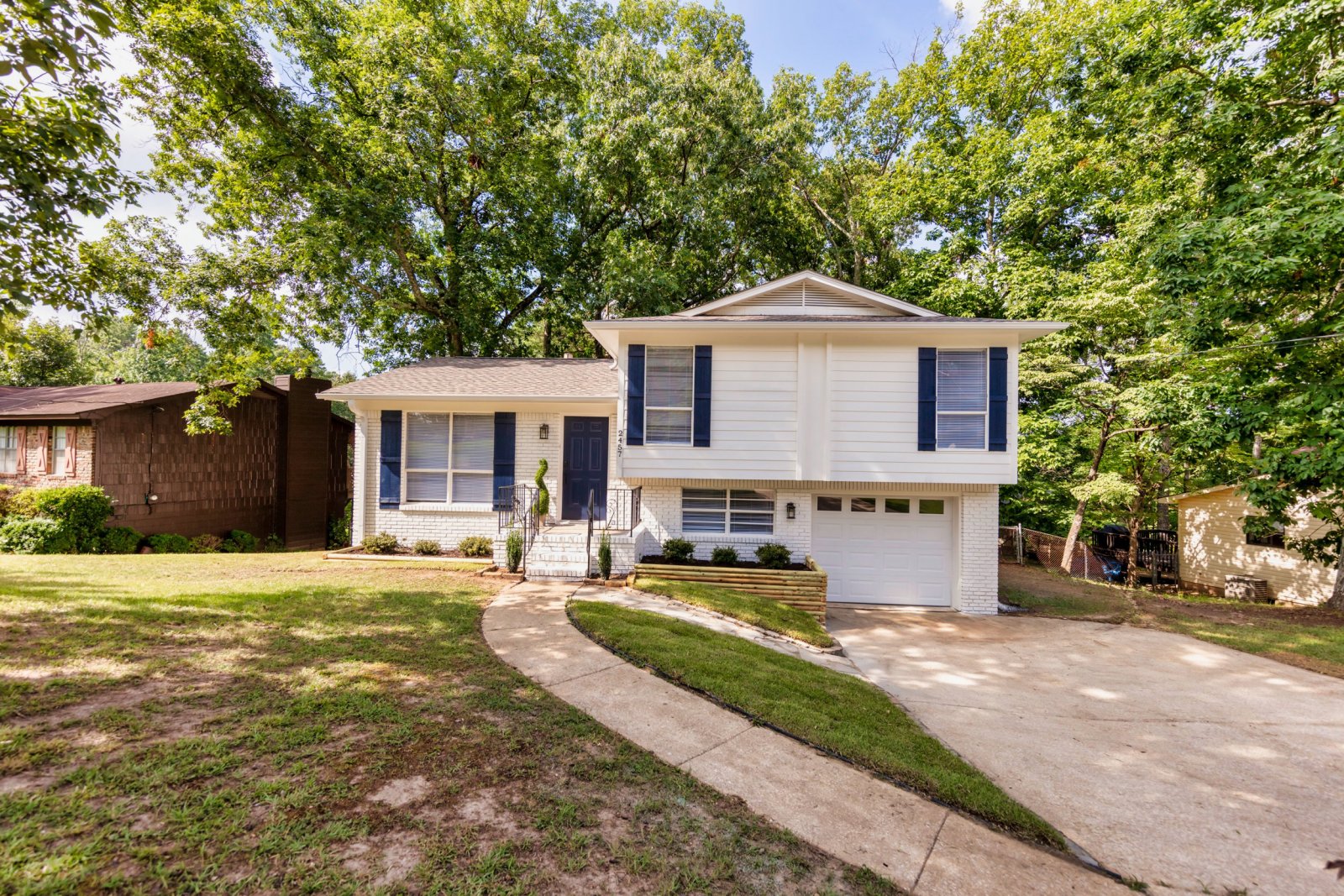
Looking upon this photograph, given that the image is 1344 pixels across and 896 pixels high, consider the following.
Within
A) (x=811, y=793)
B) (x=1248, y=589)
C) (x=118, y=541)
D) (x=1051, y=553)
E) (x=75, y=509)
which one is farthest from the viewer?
(x=1051, y=553)

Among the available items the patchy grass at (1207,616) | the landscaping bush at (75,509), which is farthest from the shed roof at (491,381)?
the patchy grass at (1207,616)

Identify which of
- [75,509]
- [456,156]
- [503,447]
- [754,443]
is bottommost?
[75,509]

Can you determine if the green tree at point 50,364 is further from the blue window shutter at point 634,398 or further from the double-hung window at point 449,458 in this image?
the blue window shutter at point 634,398

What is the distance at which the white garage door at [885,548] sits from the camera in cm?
1029

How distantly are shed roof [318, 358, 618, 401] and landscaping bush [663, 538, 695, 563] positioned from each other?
10.6ft

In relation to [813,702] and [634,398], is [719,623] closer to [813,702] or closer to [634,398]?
[813,702]

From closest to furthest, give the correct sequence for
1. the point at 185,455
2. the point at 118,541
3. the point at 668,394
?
the point at 668,394, the point at 118,541, the point at 185,455

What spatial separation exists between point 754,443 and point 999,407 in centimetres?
444

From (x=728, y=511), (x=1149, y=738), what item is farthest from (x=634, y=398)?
(x=1149, y=738)

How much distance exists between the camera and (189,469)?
14398 mm

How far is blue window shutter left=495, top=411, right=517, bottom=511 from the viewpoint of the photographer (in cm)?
1112

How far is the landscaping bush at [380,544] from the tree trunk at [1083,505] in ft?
55.5

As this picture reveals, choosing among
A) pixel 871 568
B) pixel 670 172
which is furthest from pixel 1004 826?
pixel 670 172

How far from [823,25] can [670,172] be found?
6.06m
